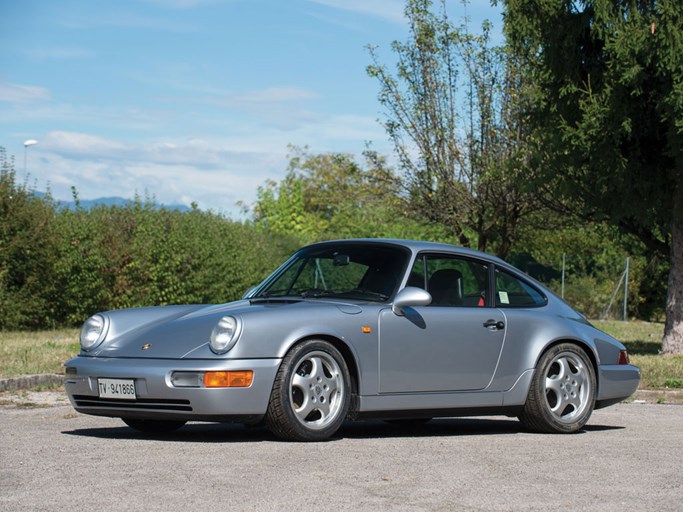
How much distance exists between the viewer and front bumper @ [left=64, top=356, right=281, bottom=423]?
7.64 m

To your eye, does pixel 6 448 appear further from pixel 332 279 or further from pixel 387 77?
pixel 387 77

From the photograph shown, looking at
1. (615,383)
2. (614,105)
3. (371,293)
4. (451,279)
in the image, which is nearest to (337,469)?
(371,293)

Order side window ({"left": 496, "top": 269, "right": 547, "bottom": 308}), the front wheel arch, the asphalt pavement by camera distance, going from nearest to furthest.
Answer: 1. the asphalt pavement
2. the front wheel arch
3. side window ({"left": 496, "top": 269, "right": 547, "bottom": 308})

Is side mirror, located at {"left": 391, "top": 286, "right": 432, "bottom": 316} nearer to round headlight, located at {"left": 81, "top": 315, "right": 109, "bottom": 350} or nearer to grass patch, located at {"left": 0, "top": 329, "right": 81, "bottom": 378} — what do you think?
round headlight, located at {"left": 81, "top": 315, "right": 109, "bottom": 350}

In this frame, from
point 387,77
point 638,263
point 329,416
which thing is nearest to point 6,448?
point 329,416

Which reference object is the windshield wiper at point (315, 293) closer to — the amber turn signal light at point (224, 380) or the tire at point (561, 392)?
the amber turn signal light at point (224, 380)

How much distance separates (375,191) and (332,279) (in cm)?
2354

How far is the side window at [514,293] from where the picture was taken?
9.49m

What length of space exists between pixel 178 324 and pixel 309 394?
3.52ft

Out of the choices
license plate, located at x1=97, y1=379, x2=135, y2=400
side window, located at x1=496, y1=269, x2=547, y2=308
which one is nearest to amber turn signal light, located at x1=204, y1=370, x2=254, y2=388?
license plate, located at x1=97, y1=379, x2=135, y2=400

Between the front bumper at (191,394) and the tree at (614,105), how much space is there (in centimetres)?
1187

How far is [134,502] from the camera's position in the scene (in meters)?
5.63

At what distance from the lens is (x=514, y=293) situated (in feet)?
31.6

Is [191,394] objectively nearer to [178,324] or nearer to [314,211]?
[178,324]
